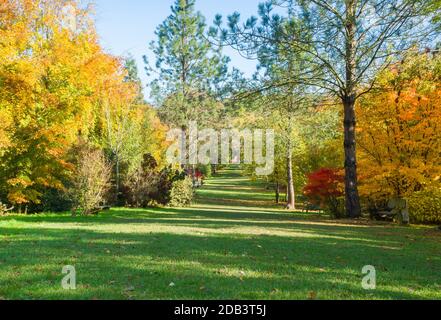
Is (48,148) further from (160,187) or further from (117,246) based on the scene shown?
(117,246)

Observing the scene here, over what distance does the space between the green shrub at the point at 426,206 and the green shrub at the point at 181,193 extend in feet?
51.0

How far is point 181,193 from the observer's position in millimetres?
30125

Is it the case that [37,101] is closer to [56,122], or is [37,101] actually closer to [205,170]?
[56,122]

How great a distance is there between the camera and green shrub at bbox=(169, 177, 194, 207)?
2947cm

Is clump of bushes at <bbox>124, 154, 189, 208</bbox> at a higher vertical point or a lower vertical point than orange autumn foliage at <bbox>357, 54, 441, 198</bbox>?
lower

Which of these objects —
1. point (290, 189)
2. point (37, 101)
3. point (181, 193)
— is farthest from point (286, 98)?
point (290, 189)

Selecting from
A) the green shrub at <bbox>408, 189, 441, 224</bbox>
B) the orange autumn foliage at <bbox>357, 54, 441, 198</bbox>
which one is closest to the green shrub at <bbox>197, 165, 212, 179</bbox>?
the orange autumn foliage at <bbox>357, 54, 441, 198</bbox>

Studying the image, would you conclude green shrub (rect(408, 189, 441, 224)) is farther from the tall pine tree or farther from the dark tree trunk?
the tall pine tree

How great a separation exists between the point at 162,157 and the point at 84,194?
63.4 feet

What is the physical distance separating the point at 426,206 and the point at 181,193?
53.4ft

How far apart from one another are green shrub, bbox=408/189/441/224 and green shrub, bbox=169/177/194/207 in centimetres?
1554

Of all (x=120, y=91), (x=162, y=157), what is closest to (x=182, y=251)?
(x=120, y=91)

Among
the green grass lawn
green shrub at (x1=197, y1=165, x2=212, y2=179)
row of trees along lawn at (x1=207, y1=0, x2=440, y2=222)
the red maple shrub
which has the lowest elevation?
the green grass lawn
